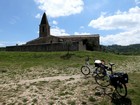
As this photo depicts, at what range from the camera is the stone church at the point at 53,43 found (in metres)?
66.2

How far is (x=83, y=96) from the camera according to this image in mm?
12656

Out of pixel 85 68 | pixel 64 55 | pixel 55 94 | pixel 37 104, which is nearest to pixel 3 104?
pixel 37 104

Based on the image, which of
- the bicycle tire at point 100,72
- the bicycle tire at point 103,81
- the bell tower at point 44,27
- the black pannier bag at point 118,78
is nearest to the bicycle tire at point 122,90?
the black pannier bag at point 118,78

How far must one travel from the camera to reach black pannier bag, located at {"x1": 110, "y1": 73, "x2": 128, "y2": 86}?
1230 centimetres

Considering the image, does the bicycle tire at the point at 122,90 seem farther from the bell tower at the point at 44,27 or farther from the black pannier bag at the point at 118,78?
the bell tower at the point at 44,27

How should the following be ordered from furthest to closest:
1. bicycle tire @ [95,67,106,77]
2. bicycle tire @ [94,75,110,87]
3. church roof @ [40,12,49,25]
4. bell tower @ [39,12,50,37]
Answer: bell tower @ [39,12,50,37] → church roof @ [40,12,49,25] → bicycle tire @ [95,67,106,77] → bicycle tire @ [94,75,110,87]

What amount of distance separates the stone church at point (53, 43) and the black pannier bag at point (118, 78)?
5025 centimetres

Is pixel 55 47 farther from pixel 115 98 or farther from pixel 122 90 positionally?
pixel 115 98

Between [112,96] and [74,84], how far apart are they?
10.2 ft

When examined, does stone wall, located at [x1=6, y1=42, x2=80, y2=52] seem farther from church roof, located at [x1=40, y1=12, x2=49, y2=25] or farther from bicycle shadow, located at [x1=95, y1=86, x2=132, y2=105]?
bicycle shadow, located at [x1=95, y1=86, x2=132, y2=105]

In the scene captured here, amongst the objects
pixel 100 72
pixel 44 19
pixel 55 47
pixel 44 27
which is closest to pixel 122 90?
pixel 100 72

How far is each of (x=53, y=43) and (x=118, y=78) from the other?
56252 millimetres

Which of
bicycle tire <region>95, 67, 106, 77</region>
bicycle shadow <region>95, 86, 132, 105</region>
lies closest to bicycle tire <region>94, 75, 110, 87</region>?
bicycle tire <region>95, 67, 106, 77</region>

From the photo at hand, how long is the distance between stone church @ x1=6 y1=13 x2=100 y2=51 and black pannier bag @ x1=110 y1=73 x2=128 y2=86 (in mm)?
50253
